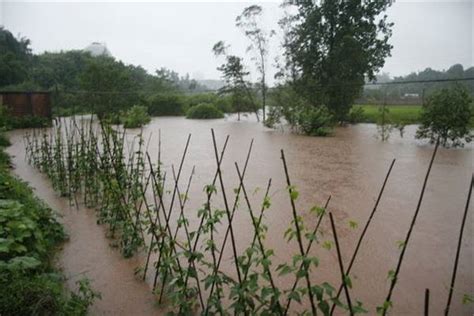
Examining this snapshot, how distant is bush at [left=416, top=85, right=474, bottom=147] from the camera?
25.3 feet

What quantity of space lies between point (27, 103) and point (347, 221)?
13.1m

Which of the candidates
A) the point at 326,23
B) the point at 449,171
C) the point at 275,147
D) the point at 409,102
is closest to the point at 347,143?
the point at 275,147

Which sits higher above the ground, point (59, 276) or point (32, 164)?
point (32, 164)

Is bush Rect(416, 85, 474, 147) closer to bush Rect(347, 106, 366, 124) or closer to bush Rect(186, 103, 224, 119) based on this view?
bush Rect(347, 106, 366, 124)

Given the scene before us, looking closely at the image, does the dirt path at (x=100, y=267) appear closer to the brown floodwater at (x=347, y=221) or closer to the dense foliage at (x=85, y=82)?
the brown floodwater at (x=347, y=221)

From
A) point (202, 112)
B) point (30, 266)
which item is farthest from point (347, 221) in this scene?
point (202, 112)

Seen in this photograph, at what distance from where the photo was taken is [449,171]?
566 centimetres

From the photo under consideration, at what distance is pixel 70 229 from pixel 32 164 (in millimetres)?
3567

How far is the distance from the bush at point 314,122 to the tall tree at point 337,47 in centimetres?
192

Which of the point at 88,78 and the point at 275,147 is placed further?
the point at 88,78

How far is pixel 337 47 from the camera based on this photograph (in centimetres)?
1162

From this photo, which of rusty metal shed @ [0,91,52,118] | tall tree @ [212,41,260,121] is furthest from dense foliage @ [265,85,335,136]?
rusty metal shed @ [0,91,52,118]

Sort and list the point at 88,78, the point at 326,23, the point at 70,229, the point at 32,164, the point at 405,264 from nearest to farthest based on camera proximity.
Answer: the point at 405,264
the point at 70,229
the point at 32,164
the point at 326,23
the point at 88,78

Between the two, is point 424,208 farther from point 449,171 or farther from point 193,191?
point 193,191
